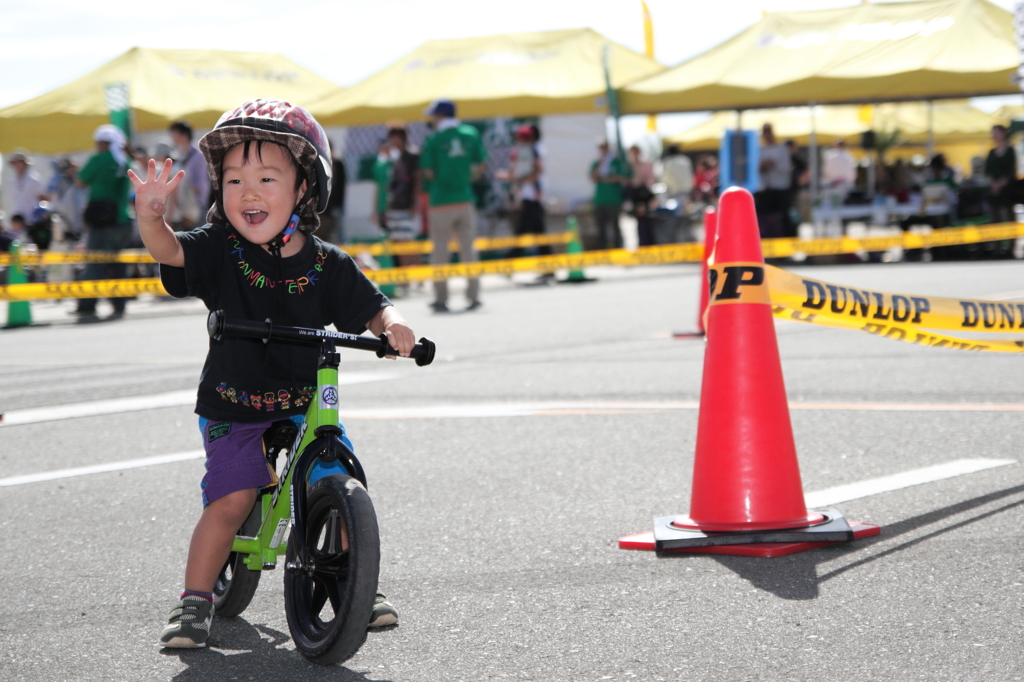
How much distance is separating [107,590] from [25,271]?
1302 centimetres

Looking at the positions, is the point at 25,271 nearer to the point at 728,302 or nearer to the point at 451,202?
the point at 451,202

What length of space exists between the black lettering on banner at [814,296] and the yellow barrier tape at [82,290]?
822 centimetres

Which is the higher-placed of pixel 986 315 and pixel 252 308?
pixel 252 308

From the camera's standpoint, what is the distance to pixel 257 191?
11.5 ft

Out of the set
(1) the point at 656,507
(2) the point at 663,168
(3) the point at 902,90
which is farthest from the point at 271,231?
(2) the point at 663,168

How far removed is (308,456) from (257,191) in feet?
2.55

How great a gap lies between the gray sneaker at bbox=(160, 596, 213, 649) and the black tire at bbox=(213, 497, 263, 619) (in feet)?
0.54

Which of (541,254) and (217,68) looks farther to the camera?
(217,68)

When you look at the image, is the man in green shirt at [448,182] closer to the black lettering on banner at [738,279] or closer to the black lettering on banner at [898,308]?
the black lettering on banner at [898,308]

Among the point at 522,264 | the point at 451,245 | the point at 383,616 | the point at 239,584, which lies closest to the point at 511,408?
the point at 239,584

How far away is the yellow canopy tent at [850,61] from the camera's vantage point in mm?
19734

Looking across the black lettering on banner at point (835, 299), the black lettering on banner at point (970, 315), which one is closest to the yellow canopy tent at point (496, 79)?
the black lettering on banner at point (970, 315)

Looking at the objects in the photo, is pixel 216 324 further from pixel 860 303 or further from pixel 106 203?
pixel 106 203

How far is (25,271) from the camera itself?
16.0m
